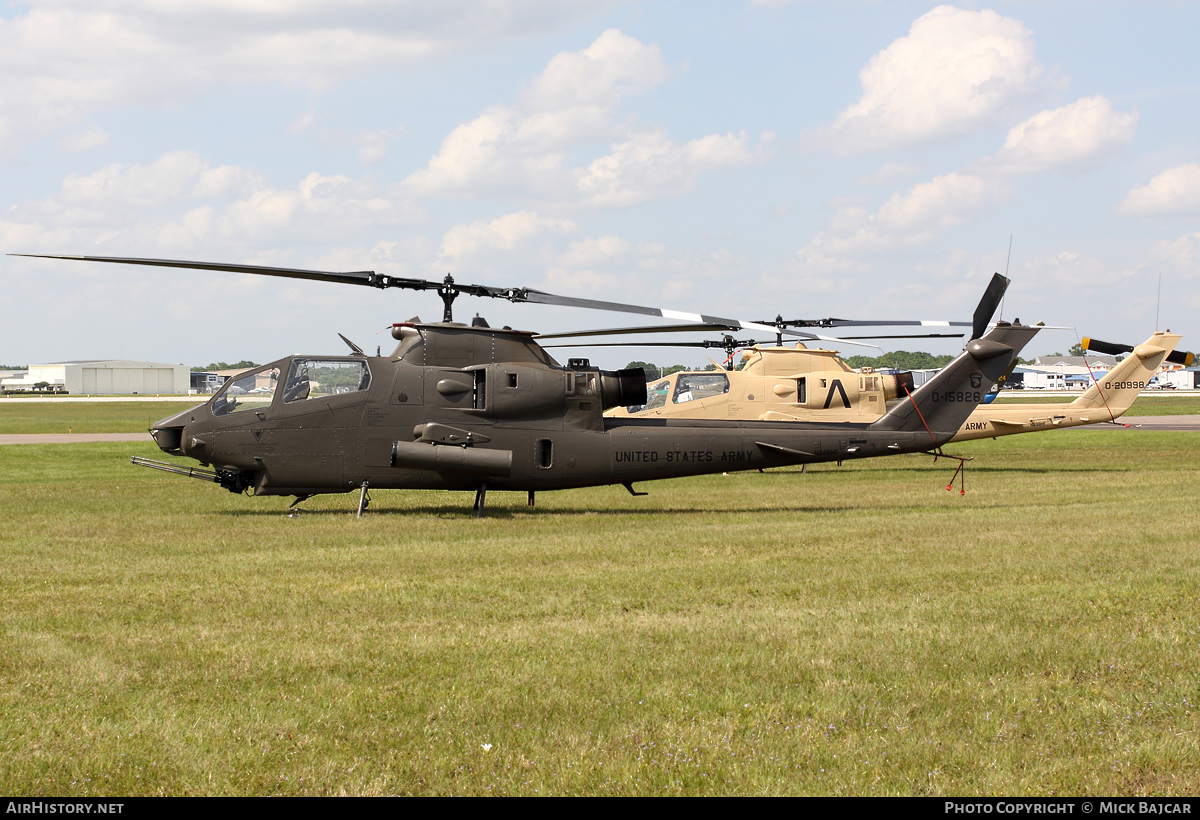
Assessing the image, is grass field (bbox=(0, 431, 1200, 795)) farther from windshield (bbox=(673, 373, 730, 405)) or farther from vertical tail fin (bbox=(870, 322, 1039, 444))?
windshield (bbox=(673, 373, 730, 405))

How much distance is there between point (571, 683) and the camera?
6.66 m

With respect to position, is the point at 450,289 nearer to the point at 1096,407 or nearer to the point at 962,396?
the point at 962,396

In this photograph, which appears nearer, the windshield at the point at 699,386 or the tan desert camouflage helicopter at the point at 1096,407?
the windshield at the point at 699,386

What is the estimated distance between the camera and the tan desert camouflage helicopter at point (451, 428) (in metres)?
16.0

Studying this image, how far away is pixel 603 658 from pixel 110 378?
623 ft

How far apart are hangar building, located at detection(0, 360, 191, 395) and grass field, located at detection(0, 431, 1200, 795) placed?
570 feet

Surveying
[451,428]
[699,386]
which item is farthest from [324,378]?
[699,386]

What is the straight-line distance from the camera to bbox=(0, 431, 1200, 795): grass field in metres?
5.29

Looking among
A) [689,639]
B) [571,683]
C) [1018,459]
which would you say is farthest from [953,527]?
[1018,459]

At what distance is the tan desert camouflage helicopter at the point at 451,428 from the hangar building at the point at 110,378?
16821cm

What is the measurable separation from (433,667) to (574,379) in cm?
989

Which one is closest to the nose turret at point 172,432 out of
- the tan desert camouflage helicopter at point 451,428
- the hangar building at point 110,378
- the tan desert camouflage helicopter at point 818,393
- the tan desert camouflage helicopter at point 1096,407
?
the tan desert camouflage helicopter at point 451,428

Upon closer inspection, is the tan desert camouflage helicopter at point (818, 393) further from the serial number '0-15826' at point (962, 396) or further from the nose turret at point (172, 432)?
the nose turret at point (172, 432)

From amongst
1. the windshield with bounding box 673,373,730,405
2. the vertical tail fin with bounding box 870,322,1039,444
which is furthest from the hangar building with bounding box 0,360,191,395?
the vertical tail fin with bounding box 870,322,1039,444
